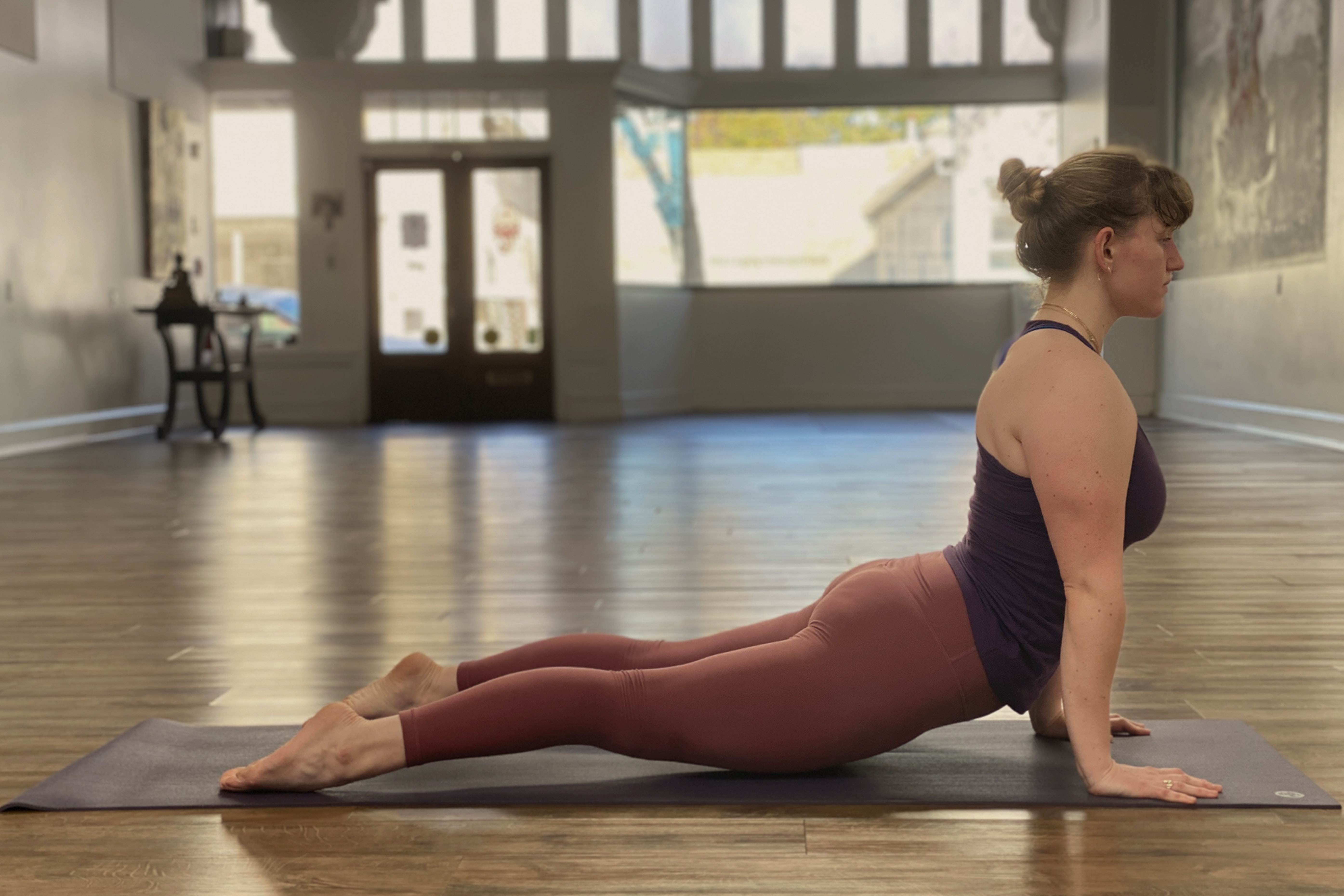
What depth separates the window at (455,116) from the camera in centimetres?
1178

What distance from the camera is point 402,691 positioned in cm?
206

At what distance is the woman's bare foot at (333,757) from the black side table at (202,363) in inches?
322

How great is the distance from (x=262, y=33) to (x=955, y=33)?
21.6 ft

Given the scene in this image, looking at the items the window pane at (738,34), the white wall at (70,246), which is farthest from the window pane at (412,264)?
the window pane at (738,34)

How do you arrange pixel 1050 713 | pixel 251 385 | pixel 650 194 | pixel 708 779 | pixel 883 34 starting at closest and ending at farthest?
pixel 708 779 → pixel 1050 713 → pixel 251 385 → pixel 650 194 → pixel 883 34

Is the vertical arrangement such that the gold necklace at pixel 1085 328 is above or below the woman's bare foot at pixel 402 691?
above

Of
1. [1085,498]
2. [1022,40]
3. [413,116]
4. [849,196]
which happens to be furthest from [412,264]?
[1085,498]

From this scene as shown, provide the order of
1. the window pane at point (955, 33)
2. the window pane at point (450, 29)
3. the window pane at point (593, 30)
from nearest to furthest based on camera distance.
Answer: the window pane at point (450, 29)
the window pane at point (593, 30)
the window pane at point (955, 33)

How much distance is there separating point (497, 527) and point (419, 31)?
27.7 feet

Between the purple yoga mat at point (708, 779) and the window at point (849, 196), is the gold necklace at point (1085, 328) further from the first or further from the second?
the window at point (849, 196)

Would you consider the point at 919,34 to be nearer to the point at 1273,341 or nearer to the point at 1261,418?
the point at 1273,341

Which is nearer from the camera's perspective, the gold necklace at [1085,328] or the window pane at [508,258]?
the gold necklace at [1085,328]

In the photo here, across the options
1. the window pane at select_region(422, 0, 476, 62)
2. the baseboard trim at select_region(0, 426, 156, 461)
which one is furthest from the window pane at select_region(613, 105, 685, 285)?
the baseboard trim at select_region(0, 426, 156, 461)

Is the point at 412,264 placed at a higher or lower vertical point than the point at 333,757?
higher
